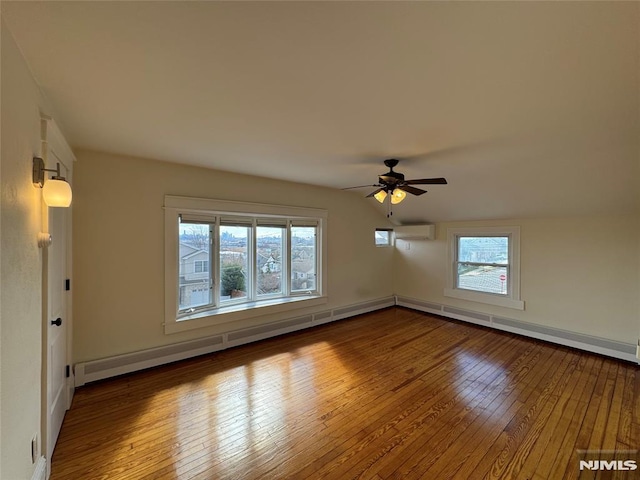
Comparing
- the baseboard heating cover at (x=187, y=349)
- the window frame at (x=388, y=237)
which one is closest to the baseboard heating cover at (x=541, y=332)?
the window frame at (x=388, y=237)

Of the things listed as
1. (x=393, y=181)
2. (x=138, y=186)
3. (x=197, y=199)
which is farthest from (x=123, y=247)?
(x=393, y=181)

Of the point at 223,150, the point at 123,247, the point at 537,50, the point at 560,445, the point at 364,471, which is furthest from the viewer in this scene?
the point at 123,247

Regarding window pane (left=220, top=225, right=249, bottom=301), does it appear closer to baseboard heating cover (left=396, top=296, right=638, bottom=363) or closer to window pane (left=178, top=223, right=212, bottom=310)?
window pane (left=178, top=223, right=212, bottom=310)

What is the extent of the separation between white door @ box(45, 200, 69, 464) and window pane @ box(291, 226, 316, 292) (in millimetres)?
2779

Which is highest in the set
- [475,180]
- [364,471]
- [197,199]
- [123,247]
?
[475,180]

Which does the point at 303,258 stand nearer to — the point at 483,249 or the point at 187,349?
the point at 187,349

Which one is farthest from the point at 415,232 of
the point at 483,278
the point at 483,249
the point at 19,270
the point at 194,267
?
the point at 19,270

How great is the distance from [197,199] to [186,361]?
6.59 ft

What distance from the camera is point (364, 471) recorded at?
1790 millimetres

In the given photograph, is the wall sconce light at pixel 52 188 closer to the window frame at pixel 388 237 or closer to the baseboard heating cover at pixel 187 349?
the baseboard heating cover at pixel 187 349

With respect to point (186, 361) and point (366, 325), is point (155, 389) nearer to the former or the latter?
point (186, 361)

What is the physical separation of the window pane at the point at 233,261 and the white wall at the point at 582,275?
4.03 metres

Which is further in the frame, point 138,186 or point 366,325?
point 366,325

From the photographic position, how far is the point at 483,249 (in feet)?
15.9
